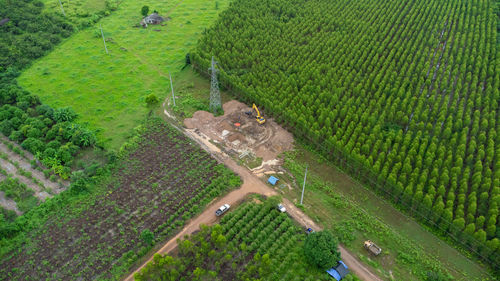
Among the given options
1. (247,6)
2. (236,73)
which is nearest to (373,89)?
(236,73)

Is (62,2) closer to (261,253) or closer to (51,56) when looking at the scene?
(51,56)

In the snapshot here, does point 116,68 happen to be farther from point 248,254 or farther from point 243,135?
point 248,254

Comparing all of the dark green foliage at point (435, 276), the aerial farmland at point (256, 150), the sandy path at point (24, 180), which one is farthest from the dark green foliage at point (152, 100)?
Result: the dark green foliage at point (435, 276)

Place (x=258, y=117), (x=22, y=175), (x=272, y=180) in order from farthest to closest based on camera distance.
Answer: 1. (x=258, y=117)
2. (x=22, y=175)
3. (x=272, y=180)

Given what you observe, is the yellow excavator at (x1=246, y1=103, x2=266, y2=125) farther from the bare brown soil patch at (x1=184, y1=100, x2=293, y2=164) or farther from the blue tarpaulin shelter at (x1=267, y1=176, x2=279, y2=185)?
the blue tarpaulin shelter at (x1=267, y1=176, x2=279, y2=185)

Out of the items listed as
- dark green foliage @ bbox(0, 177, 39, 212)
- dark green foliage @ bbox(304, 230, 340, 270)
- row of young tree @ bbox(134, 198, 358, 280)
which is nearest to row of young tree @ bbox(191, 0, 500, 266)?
dark green foliage @ bbox(304, 230, 340, 270)

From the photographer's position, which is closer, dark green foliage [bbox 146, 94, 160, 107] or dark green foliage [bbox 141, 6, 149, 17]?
dark green foliage [bbox 146, 94, 160, 107]

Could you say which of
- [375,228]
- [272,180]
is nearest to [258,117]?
[272,180]
